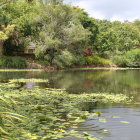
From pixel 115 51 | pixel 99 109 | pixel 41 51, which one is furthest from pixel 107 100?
pixel 115 51

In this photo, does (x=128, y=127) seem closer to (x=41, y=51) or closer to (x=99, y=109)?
(x=99, y=109)

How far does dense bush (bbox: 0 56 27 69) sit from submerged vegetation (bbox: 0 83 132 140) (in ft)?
61.8

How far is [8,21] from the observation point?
3142 centimetres

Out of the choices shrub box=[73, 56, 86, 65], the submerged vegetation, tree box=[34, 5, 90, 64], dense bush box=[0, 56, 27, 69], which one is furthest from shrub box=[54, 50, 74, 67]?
the submerged vegetation

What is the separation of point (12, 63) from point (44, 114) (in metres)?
22.9

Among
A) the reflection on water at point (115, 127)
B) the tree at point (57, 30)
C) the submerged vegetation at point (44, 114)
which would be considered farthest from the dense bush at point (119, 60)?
the reflection on water at point (115, 127)

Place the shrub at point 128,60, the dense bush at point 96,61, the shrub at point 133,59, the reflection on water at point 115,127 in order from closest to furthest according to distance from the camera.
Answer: the reflection on water at point 115,127
the dense bush at point 96,61
the shrub at point 128,60
the shrub at point 133,59

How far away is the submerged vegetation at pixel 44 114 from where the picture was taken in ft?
17.3

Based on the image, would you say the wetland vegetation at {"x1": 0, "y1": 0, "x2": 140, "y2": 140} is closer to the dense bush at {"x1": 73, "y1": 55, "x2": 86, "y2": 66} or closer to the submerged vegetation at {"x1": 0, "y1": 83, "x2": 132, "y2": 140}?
the submerged vegetation at {"x1": 0, "y1": 83, "x2": 132, "y2": 140}

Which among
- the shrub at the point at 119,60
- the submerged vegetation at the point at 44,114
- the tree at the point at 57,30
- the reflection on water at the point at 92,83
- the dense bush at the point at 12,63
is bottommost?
the submerged vegetation at the point at 44,114

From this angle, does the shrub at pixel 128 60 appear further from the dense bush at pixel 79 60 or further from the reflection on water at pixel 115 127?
the reflection on water at pixel 115 127

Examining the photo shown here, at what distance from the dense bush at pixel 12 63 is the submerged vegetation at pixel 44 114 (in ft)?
61.8

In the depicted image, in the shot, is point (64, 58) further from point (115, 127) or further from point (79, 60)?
point (115, 127)

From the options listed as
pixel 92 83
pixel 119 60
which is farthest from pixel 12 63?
pixel 119 60
